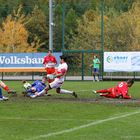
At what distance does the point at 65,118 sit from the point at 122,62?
1067 inches

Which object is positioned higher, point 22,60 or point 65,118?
point 22,60

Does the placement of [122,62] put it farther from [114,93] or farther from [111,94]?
[114,93]

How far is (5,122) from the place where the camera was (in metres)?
13.9

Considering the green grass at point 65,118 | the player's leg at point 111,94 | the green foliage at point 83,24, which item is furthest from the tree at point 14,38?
the green grass at point 65,118

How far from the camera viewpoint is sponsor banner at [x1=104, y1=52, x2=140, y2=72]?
41.1 m

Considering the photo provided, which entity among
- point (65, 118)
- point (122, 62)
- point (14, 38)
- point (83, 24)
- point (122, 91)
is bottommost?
point (65, 118)

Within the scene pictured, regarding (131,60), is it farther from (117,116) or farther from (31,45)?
(31,45)

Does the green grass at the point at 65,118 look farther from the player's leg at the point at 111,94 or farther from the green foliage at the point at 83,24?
the green foliage at the point at 83,24

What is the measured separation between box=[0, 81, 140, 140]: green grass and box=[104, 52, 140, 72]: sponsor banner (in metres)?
20.3

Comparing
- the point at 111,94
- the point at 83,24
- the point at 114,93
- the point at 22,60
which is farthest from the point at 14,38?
the point at 114,93

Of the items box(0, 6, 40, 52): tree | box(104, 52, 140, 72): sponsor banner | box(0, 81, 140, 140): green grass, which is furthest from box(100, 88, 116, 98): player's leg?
box(0, 6, 40, 52): tree

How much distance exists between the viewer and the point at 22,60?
42.4 metres

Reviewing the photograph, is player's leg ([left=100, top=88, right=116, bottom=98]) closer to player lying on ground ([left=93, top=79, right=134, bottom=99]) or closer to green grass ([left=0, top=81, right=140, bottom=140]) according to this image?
player lying on ground ([left=93, top=79, right=134, bottom=99])

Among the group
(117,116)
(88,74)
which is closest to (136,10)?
(88,74)
